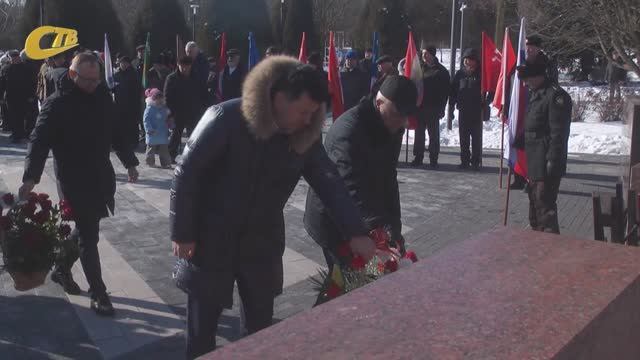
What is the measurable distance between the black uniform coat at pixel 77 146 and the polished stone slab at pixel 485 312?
3.22m

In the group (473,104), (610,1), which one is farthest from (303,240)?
(610,1)

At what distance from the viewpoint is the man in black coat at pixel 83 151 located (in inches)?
217

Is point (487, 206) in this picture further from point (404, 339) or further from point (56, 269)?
point (404, 339)

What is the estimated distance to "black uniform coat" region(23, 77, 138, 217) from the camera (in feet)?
18.1

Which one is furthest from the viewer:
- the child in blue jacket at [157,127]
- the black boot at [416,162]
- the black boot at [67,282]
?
the black boot at [416,162]

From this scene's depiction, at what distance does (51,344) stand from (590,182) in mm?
8713

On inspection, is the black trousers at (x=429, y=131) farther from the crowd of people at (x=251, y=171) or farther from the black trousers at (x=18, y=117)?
the black trousers at (x=18, y=117)

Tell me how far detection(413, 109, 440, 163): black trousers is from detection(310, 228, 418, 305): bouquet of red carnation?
8.66 metres

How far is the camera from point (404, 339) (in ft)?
7.16

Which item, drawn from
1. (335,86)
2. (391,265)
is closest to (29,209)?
(391,265)

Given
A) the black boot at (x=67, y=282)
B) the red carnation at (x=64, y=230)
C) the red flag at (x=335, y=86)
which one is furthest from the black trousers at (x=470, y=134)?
the red carnation at (x=64, y=230)

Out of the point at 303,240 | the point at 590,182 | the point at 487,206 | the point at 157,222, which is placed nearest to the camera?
the point at 303,240

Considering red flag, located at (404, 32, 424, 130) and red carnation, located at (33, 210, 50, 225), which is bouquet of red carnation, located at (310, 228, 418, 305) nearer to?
red carnation, located at (33, 210, 50, 225)

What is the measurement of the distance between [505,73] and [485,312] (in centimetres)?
791
